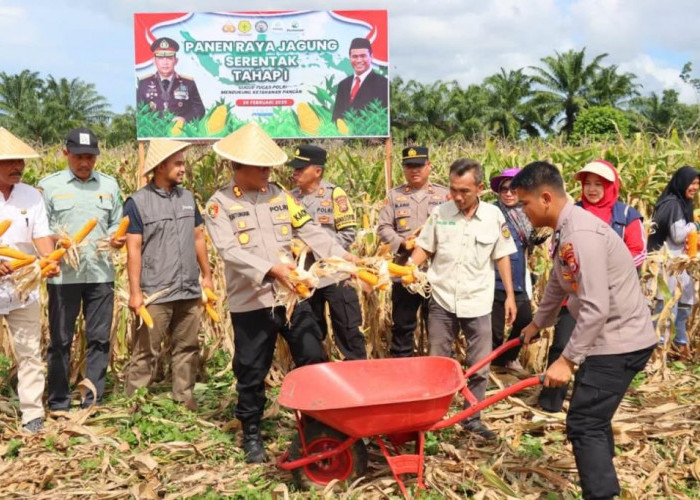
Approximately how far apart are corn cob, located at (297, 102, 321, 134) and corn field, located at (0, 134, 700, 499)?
1.67 meters

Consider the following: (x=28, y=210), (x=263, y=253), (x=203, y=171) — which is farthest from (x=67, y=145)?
(x=203, y=171)

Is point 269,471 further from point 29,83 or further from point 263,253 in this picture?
point 29,83

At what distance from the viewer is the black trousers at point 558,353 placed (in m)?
4.89

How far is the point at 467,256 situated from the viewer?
4672 millimetres

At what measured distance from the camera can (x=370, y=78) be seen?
26.2 ft

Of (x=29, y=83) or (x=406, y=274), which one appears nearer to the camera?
(x=406, y=274)

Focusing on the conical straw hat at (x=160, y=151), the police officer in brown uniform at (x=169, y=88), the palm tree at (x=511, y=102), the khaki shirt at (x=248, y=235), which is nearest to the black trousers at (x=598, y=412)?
the khaki shirt at (x=248, y=235)

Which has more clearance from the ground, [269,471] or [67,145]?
[67,145]

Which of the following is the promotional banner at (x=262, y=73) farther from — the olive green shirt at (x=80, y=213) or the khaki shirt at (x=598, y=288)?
the khaki shirt at (x=598, y=288)

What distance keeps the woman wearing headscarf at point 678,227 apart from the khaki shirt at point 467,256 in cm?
219

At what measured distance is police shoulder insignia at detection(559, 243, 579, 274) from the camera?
3.13 metres

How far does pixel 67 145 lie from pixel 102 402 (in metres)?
1.96

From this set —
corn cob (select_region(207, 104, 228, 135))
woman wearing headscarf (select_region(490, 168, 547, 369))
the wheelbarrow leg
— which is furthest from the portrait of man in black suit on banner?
the wheelbarrow leg

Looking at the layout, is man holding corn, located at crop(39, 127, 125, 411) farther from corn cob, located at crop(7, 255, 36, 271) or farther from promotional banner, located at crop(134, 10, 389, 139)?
promotional banner, located at crop(134, 10, 389, 139)
